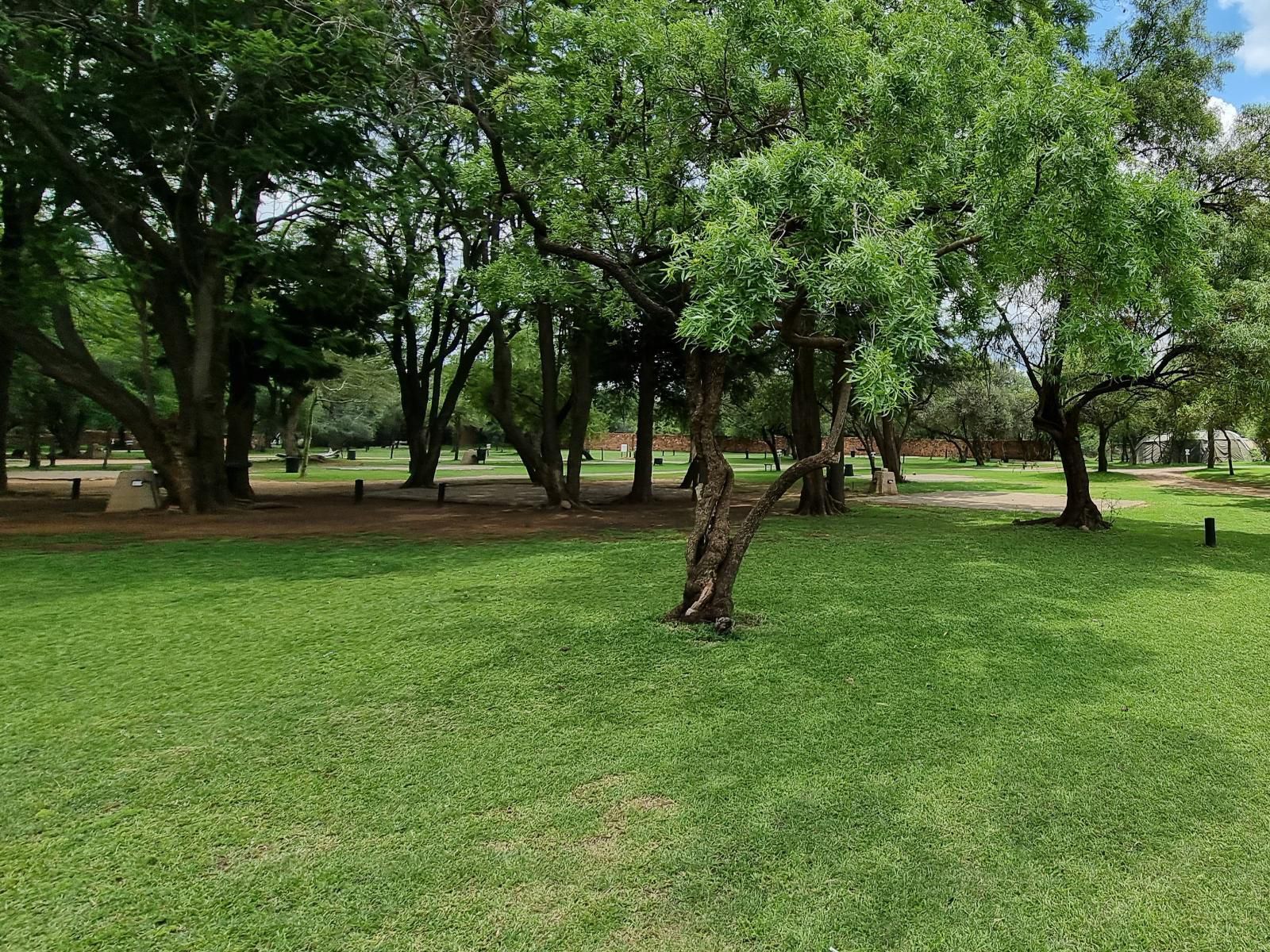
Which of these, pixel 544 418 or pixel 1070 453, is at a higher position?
pixel 544 418

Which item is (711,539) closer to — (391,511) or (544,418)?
(544,418)

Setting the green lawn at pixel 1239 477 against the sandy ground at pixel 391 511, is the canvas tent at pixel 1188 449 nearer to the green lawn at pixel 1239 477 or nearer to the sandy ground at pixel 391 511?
the green lawn at pixel 1239 477

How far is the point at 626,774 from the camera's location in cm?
345

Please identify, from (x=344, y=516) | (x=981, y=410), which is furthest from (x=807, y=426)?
(x=981, y=410)

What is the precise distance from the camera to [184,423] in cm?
1416

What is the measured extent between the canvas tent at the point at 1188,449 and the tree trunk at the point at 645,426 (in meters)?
48.7

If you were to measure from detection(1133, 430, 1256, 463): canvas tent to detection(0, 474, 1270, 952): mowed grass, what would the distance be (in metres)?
56.7

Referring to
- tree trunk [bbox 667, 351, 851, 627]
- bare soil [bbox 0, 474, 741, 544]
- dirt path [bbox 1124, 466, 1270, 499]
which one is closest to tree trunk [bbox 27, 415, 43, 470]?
bare soil [bbox 0, 474, 741, 544]

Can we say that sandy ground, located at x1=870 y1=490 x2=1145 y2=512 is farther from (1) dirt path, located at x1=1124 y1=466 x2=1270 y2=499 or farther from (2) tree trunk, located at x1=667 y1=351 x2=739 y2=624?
(2) tree trunk, located at x1=667 y1=351 x2=739 y2=624

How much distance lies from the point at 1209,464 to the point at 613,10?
47.1 metres

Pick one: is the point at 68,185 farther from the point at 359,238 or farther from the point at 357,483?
the point at 357,483

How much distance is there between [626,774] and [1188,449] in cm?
6555

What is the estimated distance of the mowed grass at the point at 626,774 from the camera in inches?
95.7

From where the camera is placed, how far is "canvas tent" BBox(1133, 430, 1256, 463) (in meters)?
52.1
